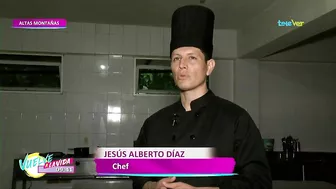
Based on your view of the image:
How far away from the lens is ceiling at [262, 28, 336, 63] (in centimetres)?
202

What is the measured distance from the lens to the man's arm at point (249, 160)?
0.53 meters

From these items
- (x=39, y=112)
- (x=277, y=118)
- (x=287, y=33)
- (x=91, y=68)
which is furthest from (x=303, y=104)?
(x=39, y=112)

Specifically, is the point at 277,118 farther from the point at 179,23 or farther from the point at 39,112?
the point at 179,23

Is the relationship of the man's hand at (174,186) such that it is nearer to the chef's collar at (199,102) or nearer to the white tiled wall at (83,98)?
the chef's collar at (199,102)

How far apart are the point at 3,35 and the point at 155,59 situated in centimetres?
91

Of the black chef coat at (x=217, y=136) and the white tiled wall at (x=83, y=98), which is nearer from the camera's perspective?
the black chef coat at (x=217, y=136)

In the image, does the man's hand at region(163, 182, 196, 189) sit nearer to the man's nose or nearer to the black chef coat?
the black chef coat

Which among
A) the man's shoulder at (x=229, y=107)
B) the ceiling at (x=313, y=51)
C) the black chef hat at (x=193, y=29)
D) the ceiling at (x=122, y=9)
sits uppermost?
the ceiling at (x=122, y=9)

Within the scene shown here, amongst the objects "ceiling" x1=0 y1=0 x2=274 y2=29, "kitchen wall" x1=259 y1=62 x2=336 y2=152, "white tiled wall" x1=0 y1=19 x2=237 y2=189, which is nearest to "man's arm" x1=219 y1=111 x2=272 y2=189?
"ceiling" x1=0 y1=0 x2=274 y2=29

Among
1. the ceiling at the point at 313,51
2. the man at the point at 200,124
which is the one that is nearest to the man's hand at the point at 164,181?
the man at the point at 200,124

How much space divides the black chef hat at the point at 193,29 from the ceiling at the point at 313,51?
62.4 inches

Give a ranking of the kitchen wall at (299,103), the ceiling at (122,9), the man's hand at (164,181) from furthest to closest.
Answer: the kitchen wall at (299,103) → the ceiling at (122,9) → the man's hand at (164,181)

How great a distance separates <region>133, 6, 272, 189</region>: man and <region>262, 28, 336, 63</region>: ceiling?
5.26 feet

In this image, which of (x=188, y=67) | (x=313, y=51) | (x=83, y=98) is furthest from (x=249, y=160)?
(x=313, y=51)
